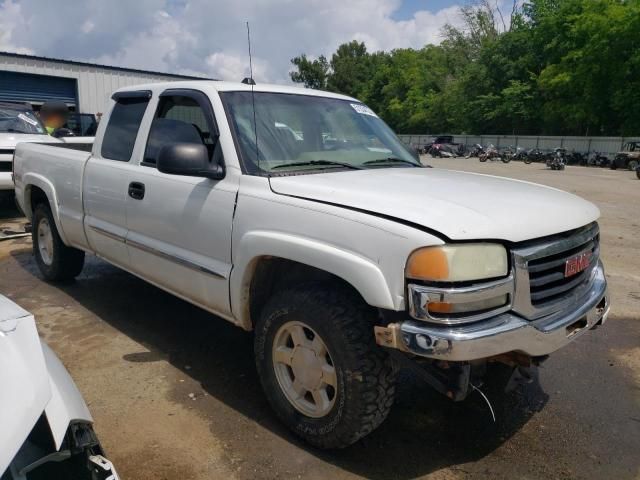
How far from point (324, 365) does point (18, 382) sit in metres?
1.45

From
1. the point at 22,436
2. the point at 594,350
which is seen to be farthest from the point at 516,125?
the point at 22,436

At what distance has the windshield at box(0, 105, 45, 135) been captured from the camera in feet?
32.3

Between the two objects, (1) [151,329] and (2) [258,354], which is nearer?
(2) [258,354]

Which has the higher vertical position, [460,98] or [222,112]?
[460,98]

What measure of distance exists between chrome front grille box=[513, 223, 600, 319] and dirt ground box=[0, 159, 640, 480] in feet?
2.84

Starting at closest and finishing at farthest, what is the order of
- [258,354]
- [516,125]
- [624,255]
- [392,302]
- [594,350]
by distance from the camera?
[392,302]
[258,354]
[594,350]
[624,255]
[516,125]

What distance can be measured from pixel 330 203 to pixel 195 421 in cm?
151

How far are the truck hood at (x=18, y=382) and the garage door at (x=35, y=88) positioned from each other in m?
24.3

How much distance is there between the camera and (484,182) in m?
3.17

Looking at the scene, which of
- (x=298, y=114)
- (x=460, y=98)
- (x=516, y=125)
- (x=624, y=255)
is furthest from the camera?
(x=460, y=98)

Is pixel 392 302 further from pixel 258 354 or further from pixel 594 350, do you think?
pixel 594 350

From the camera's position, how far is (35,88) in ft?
76.8

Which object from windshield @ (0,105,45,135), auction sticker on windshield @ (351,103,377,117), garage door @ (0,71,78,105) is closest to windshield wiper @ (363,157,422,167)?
auction sticker on windshield @ (351,103,377,117)

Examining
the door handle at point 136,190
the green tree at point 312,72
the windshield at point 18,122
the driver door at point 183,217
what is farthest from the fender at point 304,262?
the green tree at point 312,72
